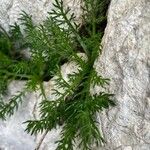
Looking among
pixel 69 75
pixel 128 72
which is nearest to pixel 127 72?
pixel 128 72

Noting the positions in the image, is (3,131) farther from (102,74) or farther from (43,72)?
(102,74)

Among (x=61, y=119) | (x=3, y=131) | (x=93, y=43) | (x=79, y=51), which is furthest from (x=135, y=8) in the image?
(x=3, y=131)

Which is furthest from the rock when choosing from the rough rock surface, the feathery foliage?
the feathery foliage

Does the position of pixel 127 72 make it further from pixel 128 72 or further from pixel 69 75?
pixel 69 75

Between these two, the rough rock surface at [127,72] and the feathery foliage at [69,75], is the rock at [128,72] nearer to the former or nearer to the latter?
the rough rock surface at [127,72]

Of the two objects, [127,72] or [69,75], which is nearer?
[127,72]

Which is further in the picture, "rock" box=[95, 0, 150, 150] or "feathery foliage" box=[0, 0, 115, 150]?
"feathery foliage" box=[0, 0, 115, 150]

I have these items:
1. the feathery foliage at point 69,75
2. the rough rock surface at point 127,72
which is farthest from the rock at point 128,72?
the feathery foliage at point 69,75

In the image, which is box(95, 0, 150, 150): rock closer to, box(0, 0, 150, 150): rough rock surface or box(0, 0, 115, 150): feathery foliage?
box(0, 0, 150, 150): rough rock surface
